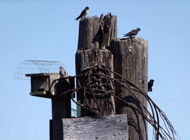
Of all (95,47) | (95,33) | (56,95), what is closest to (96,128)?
(56,95)

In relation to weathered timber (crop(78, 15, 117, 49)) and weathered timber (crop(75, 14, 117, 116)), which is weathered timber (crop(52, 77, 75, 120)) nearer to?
weathered timber (crop(75, 14, 117, 116))

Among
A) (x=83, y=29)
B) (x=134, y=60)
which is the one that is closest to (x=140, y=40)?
(x=134, y=60)

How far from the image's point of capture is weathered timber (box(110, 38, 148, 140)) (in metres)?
4.14

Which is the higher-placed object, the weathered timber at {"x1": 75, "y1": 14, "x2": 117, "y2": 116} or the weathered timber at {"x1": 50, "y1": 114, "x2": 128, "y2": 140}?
the weathered timber at {"x1": 75, "y1": 14, "x2": 117, "y2": 116}

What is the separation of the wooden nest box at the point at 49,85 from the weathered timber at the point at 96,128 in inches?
22.1

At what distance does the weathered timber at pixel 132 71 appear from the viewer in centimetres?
414

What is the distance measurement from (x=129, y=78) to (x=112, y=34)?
1.85 ft

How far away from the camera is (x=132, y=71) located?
4180 mm

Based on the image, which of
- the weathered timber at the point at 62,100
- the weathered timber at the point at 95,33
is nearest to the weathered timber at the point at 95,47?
the weathered timber at the point at 95,33

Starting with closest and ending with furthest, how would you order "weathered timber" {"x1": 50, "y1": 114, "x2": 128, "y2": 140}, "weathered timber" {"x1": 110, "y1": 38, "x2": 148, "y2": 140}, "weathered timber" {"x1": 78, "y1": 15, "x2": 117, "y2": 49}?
1. "weathered timber" {"x1": 50, "y1": 114, "x2": 128, "y2": 140}
2. "weathered timber" {"x1": 110, "y1": 38, "x2": 148, "y2": 140}
3. "weathered timber" {"x1": 78, "y1": 15, "x2": 117, "y2": 49}

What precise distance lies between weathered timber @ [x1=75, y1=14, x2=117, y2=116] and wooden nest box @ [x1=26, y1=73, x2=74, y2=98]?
24 centimetres

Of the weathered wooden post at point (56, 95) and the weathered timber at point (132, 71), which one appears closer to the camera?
the weathered timber at point (132, 71)

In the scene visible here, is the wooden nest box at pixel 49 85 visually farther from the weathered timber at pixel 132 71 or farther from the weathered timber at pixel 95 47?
the weathered timber at pixel 132 71

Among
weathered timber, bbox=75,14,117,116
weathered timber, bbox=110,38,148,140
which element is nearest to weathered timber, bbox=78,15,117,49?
weathered timber, bbox=75,14,117,116
